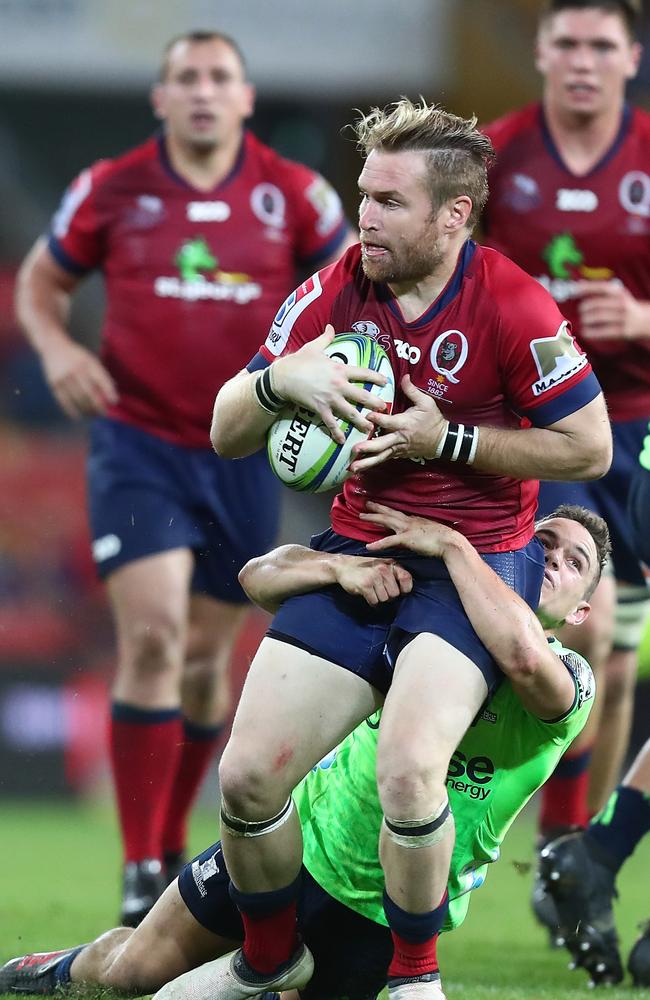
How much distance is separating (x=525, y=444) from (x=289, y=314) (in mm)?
638

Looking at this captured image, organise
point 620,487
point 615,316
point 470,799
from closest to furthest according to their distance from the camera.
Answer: point 470,799, point 615,316, point 620,487

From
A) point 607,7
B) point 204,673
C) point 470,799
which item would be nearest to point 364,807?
point 470,799

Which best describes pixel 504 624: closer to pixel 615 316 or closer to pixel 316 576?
pixel 316 576

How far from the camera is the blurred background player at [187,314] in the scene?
6.22 m

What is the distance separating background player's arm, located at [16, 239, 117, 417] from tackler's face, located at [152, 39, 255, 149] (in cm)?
73

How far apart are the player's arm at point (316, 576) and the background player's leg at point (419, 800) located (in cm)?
26

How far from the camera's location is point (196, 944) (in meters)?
4.00

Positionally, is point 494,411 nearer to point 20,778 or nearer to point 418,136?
point 418,136

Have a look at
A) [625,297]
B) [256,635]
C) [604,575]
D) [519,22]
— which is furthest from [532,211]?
[519,22]

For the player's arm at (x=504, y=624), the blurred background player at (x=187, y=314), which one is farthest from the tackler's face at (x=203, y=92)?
the player's arm at (x=504, y=624)

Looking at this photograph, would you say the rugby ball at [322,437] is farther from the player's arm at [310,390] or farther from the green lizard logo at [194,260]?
the green lizard logo at [194,260]

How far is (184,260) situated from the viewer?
6398 millimetres

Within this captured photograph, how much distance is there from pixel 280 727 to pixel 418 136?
1395 mm

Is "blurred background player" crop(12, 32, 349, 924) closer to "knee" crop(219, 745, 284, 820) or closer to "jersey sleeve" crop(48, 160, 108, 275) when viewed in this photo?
"jersey sleeve" crop(48, 160, 108, 275)
